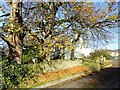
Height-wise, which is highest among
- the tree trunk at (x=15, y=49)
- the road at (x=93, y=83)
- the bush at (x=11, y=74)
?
the tree trunk at (x=15, y=49)

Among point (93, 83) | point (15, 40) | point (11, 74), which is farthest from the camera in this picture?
point (93, 83)

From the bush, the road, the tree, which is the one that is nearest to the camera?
the bush

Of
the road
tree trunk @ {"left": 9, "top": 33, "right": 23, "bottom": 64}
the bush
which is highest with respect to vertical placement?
tree trunk @ {"left": 9, "top": 33, "right": 23, "bottom": 64}

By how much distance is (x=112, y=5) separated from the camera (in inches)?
846

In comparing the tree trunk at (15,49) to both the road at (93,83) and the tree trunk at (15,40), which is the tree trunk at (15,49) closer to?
the tree trunk at (15,40)

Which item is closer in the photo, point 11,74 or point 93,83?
point 11,74

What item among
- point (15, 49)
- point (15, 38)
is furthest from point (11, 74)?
point (15, 38)

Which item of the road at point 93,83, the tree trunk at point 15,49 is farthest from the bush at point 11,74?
the road at point 93,83

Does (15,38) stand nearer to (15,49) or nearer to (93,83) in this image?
(15,49)

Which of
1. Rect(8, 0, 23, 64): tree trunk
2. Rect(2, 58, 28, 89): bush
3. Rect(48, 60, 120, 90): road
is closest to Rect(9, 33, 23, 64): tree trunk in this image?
Rect(8, 0, 23, 64): tree trunk

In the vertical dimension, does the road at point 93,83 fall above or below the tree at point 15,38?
below

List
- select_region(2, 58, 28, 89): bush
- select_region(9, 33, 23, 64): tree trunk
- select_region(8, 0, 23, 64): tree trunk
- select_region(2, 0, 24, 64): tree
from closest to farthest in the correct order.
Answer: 1. select_region(2, 58, 28, 89): bush
2. select_region(2, 0, 24, 64): tree
3. select_region(8, 0, 23, 64): tree trunk
4. select_region(9, 33, 23, 64): tree trunk

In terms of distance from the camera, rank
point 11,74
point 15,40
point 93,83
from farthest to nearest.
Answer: point 93,83, point 15,40, point 11,74

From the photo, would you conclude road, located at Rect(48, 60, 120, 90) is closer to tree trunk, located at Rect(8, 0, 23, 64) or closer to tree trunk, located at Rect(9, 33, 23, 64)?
tree trunk, located at Rect(9, 33, 23, 64)
